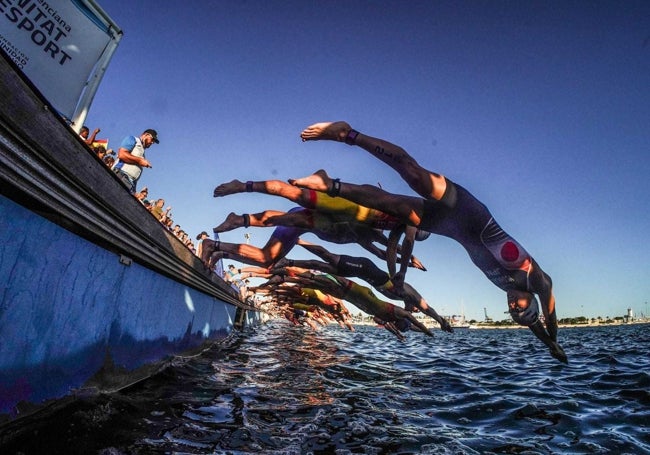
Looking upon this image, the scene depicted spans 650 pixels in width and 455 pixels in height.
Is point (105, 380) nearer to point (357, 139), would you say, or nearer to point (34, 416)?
point (34, 416)

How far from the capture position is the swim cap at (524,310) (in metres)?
4.71

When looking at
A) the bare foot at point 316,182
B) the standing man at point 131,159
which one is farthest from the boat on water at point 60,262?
the standing man at point 131,159

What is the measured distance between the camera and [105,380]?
276 centimetres

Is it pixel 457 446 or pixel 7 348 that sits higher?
pixel 7 348

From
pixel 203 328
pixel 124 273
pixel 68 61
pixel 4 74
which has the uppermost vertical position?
pixel 68 61

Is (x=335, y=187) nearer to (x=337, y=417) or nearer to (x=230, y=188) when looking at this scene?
(x=230, y=188)

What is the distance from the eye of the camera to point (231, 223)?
5.93 metres

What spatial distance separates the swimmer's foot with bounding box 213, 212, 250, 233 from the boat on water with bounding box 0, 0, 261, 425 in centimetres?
221

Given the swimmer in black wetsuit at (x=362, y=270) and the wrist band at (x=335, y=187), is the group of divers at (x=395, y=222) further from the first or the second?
the swimmer in black wetsuit at (x=362, y=270)

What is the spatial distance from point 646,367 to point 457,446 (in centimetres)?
683

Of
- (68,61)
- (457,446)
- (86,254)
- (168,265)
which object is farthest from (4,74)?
(457,446)

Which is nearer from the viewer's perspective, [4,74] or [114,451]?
[4,74]

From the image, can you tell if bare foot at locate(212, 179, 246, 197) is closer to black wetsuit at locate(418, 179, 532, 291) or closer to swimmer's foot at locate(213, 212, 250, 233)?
swimmer's foot at locate(213, 212, 250, 233)

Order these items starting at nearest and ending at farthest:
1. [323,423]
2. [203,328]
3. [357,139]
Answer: [323,423]
[357,139]
[203,328]
